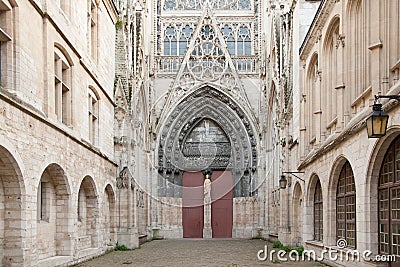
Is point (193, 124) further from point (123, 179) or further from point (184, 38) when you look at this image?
point (123, 179)

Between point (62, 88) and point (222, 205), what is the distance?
1899 centimetres

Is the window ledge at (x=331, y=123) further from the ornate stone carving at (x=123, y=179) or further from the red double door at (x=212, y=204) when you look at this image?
the red double door at (x=212, y=204)

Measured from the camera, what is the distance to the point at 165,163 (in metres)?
32.5

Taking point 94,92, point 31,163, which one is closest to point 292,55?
point 94,92

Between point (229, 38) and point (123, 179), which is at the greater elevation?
point (229, 38)

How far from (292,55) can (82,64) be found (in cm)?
827

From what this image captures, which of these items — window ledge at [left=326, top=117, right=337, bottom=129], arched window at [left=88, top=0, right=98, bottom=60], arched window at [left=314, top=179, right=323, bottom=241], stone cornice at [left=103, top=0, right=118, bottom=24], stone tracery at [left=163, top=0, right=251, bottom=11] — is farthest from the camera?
stone tracery at [left=163, top=0, right=251, bottom=11]

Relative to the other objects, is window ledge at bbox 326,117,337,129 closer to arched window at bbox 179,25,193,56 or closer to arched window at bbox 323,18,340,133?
arched window at bbox 323,18,340,133

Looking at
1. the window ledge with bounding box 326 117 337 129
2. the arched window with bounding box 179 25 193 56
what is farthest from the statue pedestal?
the window ledge with bounding box 326 117 337 129

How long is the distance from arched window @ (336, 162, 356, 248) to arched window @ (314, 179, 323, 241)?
8.34 feet

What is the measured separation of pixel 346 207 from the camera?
44.6 feet

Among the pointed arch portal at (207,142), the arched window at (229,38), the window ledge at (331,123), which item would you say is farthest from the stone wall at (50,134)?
the arched window at (229,38)

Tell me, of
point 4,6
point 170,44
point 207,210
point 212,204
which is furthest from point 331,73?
point 212,204

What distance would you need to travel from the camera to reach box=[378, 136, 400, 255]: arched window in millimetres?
9672
